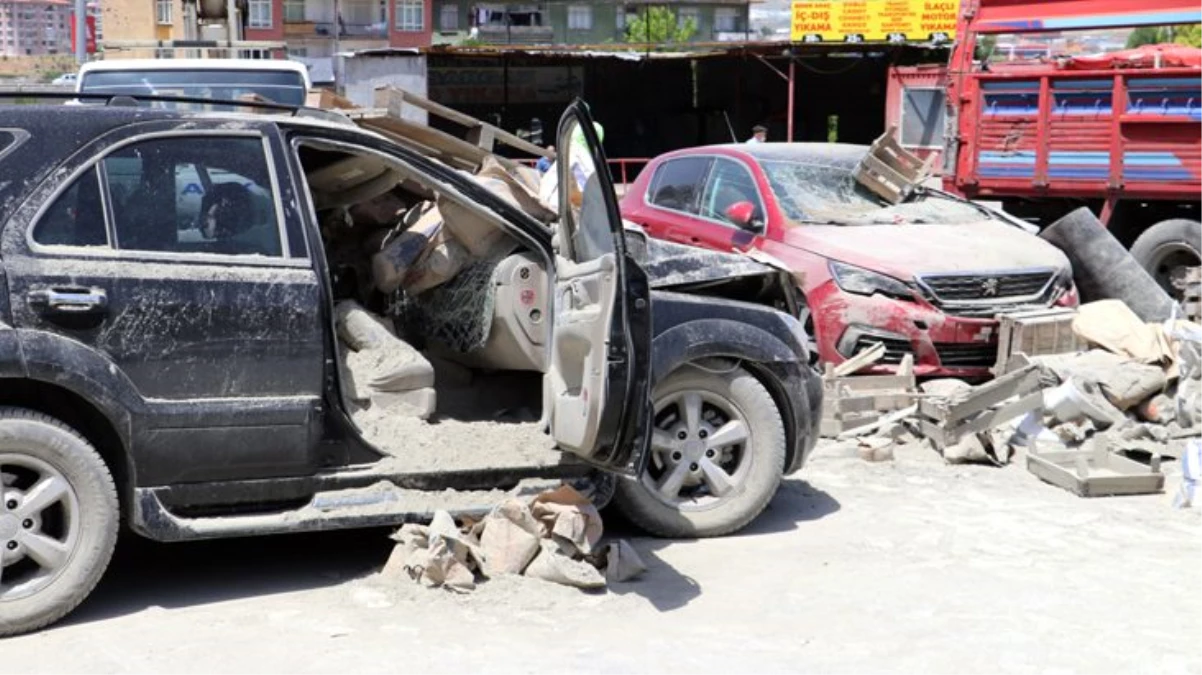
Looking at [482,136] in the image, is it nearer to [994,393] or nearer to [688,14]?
[994,393]

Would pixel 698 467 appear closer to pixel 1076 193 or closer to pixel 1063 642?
pixel 1063 642

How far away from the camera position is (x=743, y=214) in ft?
36.6

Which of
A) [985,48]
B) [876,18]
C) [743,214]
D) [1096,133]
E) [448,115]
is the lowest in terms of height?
[743,214]

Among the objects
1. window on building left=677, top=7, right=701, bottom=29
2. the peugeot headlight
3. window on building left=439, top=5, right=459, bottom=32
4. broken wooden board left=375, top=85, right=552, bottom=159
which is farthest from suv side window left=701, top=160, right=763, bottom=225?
window on building left=677, top=7, right=701, bottom=29

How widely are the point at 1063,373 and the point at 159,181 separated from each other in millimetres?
5575

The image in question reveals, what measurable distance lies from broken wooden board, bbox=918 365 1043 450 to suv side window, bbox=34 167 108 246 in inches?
193

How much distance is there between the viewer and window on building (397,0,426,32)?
299 feet

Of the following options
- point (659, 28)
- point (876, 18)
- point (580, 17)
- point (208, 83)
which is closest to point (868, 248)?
point (208, 83)

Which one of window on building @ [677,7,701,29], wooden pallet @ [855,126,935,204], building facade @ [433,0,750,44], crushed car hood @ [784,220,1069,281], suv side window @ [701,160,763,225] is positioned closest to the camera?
crushed car hood @ [784,220,1069,281]

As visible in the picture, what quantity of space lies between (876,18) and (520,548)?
1575 inches

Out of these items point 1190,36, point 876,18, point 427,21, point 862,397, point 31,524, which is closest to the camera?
point 31,524

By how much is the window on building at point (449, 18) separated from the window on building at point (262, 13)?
12.0 meters

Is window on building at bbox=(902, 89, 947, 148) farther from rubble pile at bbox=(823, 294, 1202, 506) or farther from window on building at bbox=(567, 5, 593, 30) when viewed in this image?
window on building at bbox=(567, 5, 593, 30)

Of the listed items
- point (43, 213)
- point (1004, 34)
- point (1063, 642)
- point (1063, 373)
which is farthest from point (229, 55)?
point (1063, 642)
